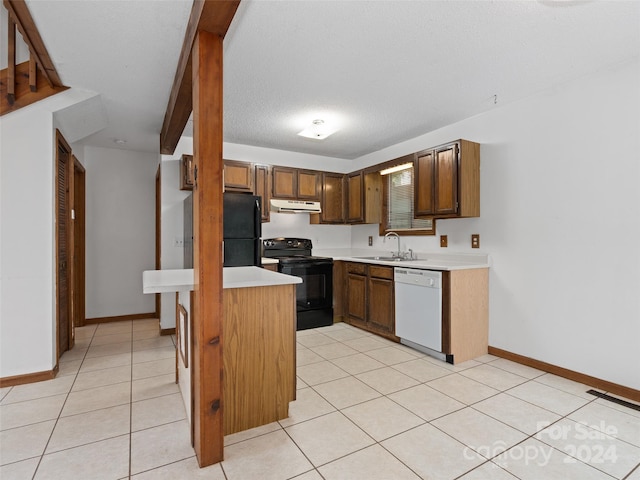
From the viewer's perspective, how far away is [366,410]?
222 cm

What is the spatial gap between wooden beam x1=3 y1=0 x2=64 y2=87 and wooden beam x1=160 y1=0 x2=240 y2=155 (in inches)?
32.2

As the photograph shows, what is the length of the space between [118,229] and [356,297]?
137 inches

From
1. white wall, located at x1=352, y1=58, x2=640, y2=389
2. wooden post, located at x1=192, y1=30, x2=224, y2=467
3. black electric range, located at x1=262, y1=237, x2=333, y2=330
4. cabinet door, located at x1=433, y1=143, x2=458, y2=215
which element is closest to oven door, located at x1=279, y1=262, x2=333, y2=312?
black electric range, located at x1=262, y1=237, x2=333, y2=330

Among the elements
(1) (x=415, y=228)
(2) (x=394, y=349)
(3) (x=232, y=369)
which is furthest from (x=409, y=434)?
(1) (x=415, y=228)

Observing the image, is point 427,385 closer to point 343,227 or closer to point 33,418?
point 33,418

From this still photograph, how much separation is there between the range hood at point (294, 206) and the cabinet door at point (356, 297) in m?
1.06

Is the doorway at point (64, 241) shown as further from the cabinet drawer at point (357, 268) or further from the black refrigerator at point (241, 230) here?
the cabinet drawer at point (357, 268)

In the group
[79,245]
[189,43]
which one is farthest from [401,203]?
[79,245]

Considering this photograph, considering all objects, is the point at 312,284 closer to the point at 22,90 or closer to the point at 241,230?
the point at 241,230

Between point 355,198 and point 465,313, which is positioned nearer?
point 465,313

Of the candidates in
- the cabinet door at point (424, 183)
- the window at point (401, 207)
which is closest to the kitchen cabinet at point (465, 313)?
the cabinet door at point (424, 183)

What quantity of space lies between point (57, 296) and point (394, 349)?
3252 millimetres

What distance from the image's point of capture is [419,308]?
131 inches

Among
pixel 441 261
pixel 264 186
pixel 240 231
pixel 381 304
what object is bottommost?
pixel 381 304
